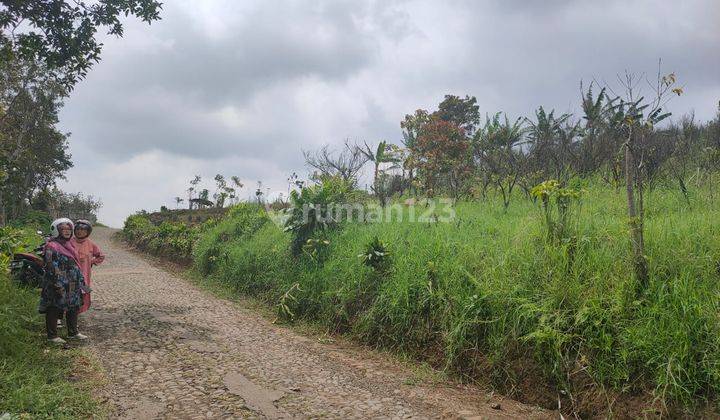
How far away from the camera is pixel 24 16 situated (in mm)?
5672

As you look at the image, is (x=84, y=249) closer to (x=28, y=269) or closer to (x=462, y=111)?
(x=28, y=269)

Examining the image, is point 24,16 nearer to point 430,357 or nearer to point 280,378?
point 280,378

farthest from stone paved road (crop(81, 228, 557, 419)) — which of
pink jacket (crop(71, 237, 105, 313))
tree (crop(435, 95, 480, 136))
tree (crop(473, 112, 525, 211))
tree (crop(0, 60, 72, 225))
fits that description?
tree (crop(435, 95, 480, 136))

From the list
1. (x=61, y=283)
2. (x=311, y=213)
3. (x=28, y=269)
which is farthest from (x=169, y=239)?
(x=61, y=283)

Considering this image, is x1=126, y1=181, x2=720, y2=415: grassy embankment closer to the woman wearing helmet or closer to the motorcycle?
the woman wearing helmet

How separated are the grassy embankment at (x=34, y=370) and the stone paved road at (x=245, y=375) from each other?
21 cm

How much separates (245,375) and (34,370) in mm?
1699

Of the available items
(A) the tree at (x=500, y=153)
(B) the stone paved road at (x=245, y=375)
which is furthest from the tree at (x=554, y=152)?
(B) the stone paved road at (x=245, y=375)

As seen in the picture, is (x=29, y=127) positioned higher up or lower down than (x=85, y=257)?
higher up

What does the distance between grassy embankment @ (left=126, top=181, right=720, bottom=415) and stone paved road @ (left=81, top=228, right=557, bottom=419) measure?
35cm

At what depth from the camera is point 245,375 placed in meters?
4.05

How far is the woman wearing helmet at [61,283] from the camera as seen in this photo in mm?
4656

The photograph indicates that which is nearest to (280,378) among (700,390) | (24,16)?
(700,390)

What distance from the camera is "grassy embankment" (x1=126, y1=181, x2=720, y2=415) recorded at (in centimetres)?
312
